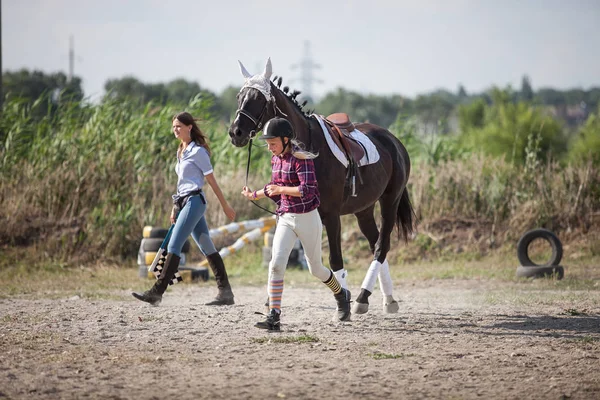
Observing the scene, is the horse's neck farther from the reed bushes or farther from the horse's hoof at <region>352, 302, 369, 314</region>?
the reed bushes

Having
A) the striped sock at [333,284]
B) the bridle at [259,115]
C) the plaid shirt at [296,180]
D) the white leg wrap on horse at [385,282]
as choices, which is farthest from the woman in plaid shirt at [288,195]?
the white leg wrap on horse at [385,282]

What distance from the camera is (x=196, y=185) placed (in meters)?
8.52

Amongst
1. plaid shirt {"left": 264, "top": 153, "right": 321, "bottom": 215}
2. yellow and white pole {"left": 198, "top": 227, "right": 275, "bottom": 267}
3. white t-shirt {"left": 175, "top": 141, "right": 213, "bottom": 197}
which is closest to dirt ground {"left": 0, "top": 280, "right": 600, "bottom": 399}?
plaid shirt {"left": 264, "top": 153, "right": 321, "bottom": 215}

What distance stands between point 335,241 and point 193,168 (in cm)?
169

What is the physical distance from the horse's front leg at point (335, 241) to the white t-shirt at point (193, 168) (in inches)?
53.8

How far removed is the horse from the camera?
7.98m

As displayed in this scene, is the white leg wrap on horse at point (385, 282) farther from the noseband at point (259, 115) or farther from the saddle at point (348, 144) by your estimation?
the noseband at point (259, 115)

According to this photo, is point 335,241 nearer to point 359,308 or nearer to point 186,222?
point 359,308

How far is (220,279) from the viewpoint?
29.8 ft

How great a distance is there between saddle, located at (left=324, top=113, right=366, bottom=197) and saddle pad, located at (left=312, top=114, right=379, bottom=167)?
6 centimetres

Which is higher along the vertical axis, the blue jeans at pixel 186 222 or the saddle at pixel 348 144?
the saddle at pixel 348 144

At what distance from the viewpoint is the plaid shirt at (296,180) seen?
23.7 feet

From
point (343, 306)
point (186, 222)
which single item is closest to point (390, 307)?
point (343, 306)

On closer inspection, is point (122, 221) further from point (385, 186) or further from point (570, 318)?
point (570, 318)
